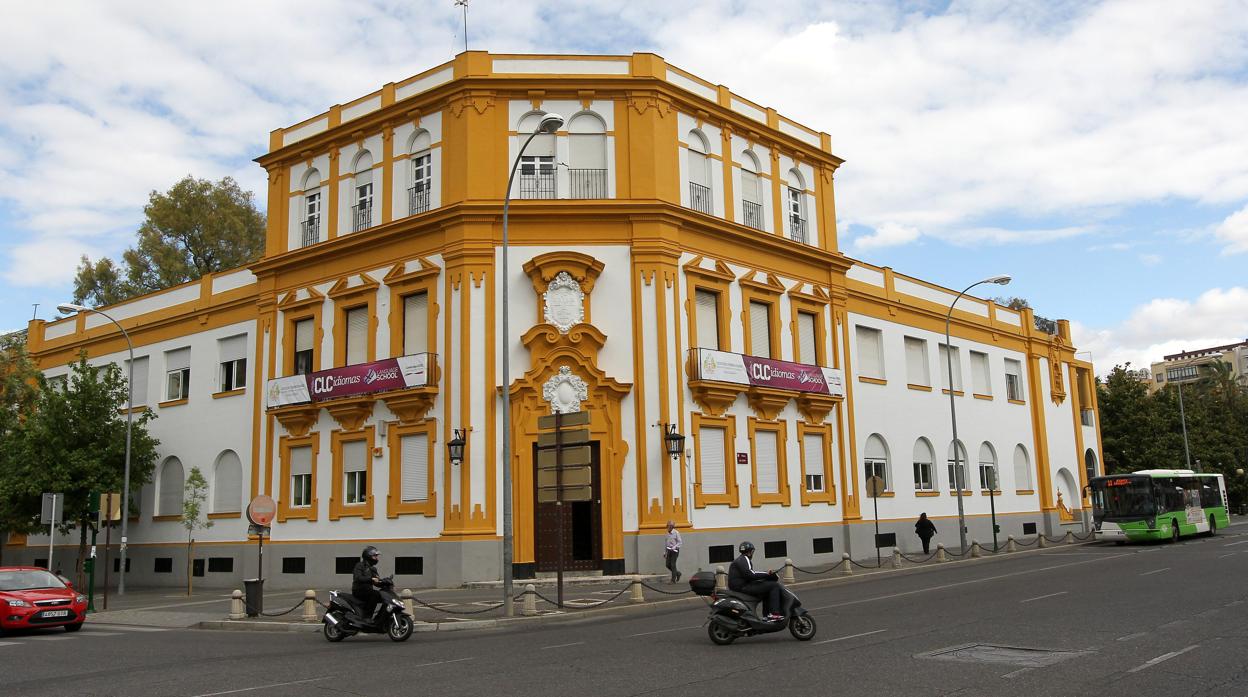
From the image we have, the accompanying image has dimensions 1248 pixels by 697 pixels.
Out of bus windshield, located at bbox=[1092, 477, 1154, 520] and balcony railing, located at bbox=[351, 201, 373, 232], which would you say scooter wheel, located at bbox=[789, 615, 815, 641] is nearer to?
balcony railing, located at bbox=[351, 201, 373, 232]

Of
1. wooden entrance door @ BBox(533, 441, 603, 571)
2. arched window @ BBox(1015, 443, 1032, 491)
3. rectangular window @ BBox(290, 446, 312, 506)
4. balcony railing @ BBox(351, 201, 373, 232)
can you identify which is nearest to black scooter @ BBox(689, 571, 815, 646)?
wooden entrance door @ BBox(533, 441, 603, 571)

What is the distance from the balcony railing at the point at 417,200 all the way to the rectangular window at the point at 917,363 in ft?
62.0

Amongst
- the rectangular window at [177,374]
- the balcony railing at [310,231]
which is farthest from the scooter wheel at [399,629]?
the rectangular window at [177,374]

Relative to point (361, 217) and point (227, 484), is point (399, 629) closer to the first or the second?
point (361, 217)

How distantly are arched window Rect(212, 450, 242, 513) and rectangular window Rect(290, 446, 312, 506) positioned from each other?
299 centimetres

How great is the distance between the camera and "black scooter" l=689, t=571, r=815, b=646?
42.3 ft

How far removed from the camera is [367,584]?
49.8ft

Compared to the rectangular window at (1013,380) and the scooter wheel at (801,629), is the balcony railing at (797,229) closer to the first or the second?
the rectangular window at (1013,380)

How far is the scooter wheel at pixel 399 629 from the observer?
1520 centimetres

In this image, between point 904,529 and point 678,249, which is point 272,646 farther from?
point 904,529

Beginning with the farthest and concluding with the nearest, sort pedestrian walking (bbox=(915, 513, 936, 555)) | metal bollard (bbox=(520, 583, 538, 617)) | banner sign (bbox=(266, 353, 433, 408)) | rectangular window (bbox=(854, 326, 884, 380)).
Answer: rectangular window (bbox=(854, 326, 884, 380)) → pedestrian walking (bbox=(915, 513, 936, 555)) → banner sign (bbox=(266, 353, 433, 408)) → metal bollard (bbox=(520, 583, 538, 617))

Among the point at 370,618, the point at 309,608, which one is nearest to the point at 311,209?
the point at 309,608

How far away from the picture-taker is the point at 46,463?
98.8ft

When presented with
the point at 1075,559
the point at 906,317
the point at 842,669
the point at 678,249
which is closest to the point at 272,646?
the point at 842,669
